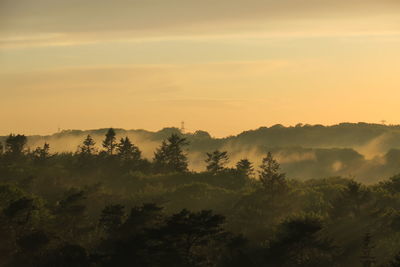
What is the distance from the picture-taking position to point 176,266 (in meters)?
84.4

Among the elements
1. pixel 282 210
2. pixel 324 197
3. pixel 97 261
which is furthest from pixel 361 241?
pixel 324 197

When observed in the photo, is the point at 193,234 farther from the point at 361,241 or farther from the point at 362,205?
the point at 362,205

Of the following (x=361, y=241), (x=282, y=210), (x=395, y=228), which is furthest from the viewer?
(x=282, y=210)

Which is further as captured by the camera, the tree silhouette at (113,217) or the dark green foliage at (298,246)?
the tree silhouette at (113,217)

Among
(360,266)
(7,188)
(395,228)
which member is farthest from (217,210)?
(360,266)

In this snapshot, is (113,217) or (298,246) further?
(113,217)

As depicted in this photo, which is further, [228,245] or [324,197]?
[324,197]

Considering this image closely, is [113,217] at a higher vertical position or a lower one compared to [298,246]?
higher

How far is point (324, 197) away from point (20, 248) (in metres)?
109

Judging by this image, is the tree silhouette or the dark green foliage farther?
the tree silhouette

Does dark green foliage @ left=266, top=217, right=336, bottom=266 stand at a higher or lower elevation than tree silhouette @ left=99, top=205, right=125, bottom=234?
lower

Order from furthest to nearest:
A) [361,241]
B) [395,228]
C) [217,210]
A: [217,210], [395,228], [361,241]

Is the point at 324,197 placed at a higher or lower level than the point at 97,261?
higher

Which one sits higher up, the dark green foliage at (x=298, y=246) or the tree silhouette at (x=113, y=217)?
the tree silhouette at (x=113, y=217)
